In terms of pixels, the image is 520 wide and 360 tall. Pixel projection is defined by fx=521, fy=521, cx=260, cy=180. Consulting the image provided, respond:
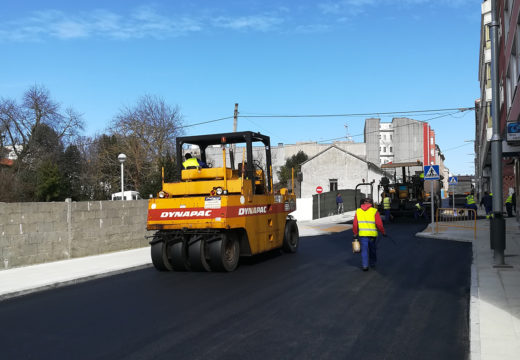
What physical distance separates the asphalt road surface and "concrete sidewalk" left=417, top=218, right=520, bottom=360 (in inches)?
7.0

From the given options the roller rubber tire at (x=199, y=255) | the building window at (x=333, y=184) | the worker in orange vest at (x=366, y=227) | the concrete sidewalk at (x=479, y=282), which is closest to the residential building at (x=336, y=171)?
the building window at (x=333, y=184)

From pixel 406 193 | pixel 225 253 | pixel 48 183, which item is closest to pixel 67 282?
pixel 225 253

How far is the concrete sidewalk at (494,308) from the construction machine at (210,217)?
4756mm

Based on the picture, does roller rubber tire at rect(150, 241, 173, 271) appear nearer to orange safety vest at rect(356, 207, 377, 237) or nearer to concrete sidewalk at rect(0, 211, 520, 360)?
concrete sidewalk at rect(0, 211, 520, 360)

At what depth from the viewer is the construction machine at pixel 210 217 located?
10.9 meters

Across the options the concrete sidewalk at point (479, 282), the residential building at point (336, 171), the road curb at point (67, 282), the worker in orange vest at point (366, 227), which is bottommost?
the road curb at point (67, 282)

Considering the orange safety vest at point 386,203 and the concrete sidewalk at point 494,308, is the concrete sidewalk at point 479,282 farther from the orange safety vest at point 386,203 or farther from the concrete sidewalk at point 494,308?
the orange safety vest at point 386,203

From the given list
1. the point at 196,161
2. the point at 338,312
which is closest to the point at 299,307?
the point at 338,312

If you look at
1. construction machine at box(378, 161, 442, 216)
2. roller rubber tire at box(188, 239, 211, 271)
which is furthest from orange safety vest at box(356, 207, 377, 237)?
construction machine at box(378, 161, 442, 216)

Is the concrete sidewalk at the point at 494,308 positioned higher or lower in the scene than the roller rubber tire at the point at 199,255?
lower

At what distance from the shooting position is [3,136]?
4712 cm

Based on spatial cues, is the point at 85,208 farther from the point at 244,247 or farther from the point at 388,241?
the point at 388,241

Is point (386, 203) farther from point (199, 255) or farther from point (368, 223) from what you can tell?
point (199, 255)

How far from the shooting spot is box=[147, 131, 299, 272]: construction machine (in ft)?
35.9
